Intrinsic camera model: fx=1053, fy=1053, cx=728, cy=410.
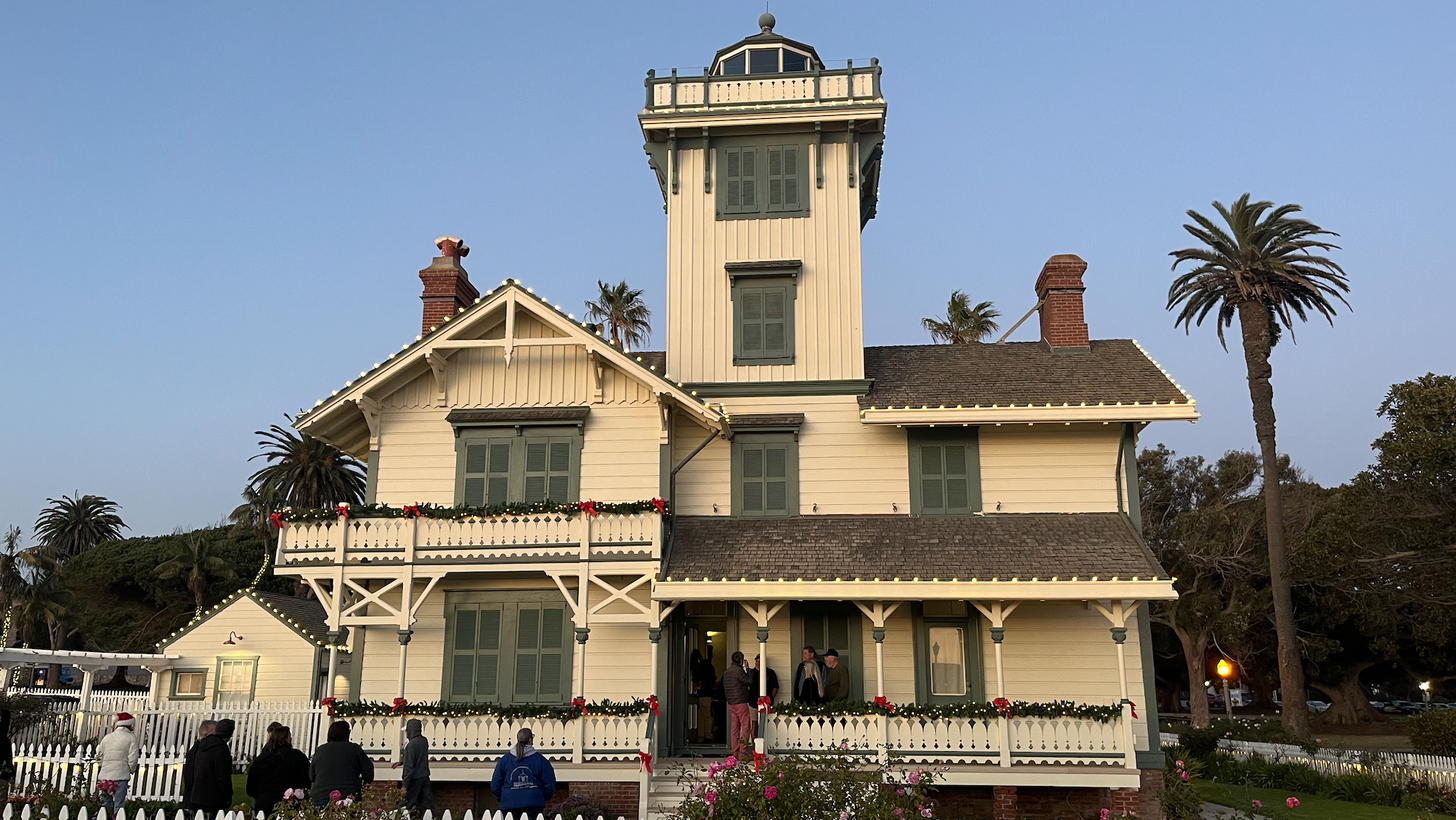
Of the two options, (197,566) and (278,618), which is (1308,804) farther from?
(197,566)

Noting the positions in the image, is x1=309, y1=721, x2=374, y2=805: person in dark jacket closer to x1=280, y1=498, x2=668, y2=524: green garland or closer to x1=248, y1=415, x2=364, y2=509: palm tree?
x1=280, y1=498, x2=668, y2=524: green garland

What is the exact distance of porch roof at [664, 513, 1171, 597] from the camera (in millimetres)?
16469

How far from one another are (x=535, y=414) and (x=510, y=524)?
93.0 inches

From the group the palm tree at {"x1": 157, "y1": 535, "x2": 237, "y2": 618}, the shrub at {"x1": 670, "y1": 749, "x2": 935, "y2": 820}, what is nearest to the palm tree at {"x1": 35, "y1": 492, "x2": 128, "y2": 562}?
the palm tree at {"x1": 157, "y1": 535, "x2": 237, "y2": 618}

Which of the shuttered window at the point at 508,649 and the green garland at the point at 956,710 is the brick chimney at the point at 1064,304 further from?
the shuttered window at the point at 508,649

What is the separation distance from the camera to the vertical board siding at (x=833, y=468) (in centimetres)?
1894

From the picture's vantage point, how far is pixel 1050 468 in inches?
739

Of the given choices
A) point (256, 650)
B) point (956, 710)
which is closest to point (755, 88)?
point (956, 710)

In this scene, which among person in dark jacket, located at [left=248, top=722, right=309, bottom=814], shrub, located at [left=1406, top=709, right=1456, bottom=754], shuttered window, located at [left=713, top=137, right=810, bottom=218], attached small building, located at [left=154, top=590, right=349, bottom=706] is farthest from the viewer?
attached small building, located at [left=154, top=590, right=349, bottom=706]

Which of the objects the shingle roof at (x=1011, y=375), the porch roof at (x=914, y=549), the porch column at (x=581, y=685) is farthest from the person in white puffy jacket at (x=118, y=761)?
the shingle roof at (x=1011, y=375)

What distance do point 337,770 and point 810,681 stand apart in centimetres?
796

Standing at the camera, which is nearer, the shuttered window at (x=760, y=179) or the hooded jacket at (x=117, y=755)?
the hooded jacket at (x=117, y=755)

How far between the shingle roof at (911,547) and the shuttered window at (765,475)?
30cm

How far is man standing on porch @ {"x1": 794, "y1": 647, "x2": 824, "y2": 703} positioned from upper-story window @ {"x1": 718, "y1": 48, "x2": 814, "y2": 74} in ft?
39.7
